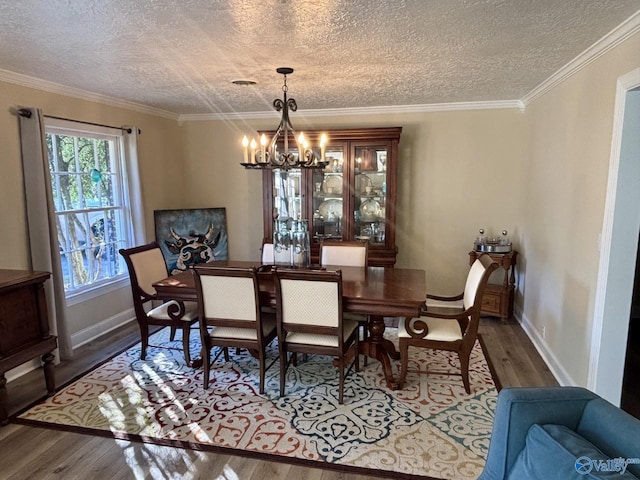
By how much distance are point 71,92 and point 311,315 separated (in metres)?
3.04

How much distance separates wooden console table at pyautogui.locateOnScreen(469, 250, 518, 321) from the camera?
4.32 metres

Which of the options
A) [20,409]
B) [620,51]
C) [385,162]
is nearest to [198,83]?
[385,162]

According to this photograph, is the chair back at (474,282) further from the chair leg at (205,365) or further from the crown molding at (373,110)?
the crown molding at (373,110)

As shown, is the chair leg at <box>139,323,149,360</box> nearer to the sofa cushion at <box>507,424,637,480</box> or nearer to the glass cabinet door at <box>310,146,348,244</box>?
the glass cabinet door at <box>310,146,348,244</box>

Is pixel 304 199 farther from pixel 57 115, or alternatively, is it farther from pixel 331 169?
pixel 57 115

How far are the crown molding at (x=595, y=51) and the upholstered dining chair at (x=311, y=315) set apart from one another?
6.91ft

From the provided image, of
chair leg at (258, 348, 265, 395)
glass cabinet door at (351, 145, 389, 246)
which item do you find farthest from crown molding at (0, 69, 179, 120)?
chair leg at (258, 348, 265, 395)

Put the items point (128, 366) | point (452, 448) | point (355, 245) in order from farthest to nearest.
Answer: point (355, 245), point (128, 366), point (452, 448)

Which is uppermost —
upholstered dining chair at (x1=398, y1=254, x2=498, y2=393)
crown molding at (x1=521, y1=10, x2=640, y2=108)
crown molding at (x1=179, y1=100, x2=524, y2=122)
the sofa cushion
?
crown molding at (x1=179, y1=100, x2=524, y2=122)

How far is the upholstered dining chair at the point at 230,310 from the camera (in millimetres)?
2820

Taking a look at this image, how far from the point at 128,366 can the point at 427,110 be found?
4.02m

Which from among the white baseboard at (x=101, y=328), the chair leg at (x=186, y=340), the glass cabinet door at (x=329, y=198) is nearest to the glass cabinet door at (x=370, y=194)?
the glass cabinet door at (x=329, y=198)

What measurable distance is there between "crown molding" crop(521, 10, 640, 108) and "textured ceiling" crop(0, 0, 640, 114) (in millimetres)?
54

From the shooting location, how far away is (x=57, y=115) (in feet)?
11.8
